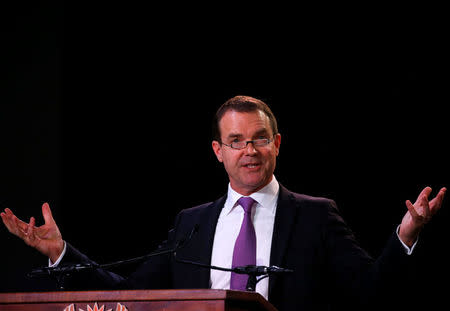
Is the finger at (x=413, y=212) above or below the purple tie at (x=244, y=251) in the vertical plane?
above

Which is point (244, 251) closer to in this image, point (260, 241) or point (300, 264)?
point (260, 241)

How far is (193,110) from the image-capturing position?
4105mm

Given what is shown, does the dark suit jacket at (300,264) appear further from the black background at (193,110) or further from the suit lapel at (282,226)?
the black background at (193,110)

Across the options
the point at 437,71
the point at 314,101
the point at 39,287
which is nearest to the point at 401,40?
the point at 437,71

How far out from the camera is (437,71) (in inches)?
140

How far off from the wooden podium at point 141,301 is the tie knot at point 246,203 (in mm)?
877

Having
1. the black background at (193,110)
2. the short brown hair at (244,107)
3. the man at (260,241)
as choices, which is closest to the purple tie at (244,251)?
the man at (260,241)

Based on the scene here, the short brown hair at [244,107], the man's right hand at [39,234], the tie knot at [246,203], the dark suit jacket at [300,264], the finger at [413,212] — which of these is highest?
the short brown hair at [244,107]

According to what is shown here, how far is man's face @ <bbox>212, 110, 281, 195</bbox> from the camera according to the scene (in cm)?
271

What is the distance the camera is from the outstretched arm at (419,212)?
2.09 metres

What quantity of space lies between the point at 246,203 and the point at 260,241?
19 cm

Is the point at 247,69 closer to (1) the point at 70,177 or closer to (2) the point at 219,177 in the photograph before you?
(2) the point at 219,177

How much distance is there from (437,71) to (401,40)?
27 centimetres

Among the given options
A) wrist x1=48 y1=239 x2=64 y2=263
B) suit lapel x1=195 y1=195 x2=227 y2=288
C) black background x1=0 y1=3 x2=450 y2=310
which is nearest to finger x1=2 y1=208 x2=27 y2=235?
wrist x1=48 y1=239 x2=64 y2=263
